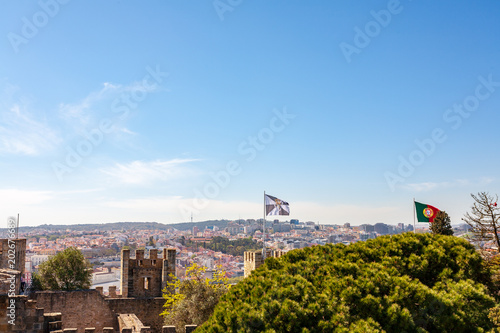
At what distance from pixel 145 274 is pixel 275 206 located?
29.4 ft

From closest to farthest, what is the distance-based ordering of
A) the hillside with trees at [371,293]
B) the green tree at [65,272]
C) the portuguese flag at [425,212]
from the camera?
1. the hillside with trees at [371,293]
2. the portuguese flag at [425,212]
3. the green tree at [65,272]

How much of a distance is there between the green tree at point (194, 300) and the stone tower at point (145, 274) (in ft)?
11.5

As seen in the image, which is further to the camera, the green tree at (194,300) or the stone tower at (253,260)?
the stone tower at (253,260)

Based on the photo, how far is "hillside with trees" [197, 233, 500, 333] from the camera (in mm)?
10250

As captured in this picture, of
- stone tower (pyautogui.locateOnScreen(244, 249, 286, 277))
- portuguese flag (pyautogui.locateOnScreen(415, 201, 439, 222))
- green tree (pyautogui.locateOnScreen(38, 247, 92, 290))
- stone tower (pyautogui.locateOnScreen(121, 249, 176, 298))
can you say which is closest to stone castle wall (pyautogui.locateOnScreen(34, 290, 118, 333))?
stone tower (pyautogui.locateOnScreen(121, 249, 176, 298))

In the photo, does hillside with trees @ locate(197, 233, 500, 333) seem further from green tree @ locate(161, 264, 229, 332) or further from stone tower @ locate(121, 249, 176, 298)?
stone tower @ locate(121, 249, 176, 298)

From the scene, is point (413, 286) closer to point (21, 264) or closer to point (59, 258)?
point (21, 264)

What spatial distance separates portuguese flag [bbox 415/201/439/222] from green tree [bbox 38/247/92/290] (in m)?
22.8

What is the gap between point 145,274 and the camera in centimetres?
2350

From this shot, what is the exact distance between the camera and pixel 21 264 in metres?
19.5

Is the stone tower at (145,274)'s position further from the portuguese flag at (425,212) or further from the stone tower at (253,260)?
the portuguese flag at (425,212)

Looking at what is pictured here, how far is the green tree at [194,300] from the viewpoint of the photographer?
58.0ft

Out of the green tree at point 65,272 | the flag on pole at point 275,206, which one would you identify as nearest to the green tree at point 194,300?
the flag on pole at point 275,206

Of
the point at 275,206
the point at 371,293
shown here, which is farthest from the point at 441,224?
the point at 371,293
